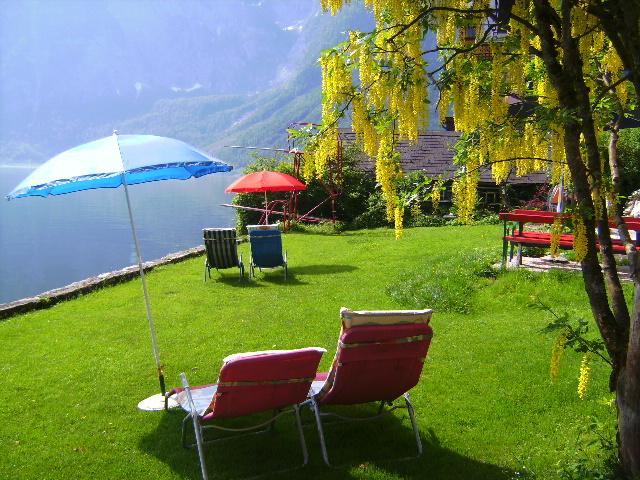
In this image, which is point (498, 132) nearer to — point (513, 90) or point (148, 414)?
point (513, 90)

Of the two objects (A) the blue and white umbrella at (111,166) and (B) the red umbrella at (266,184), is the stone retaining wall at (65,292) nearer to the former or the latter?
(B) the red umbrella at (266,184)

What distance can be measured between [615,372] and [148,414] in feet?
10.9

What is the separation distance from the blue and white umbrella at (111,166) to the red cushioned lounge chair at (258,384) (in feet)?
4.35

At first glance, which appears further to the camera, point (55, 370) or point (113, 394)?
point (55, 370)

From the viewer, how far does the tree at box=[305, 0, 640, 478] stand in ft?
9.78

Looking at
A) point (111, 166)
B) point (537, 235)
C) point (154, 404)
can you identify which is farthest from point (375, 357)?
point (537, 235)

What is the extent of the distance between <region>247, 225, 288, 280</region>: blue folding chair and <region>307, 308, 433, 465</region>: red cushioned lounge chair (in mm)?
6451

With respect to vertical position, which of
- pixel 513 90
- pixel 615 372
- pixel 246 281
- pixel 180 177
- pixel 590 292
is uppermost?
pixel 513 90

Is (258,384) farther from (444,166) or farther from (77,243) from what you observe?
(77,243)

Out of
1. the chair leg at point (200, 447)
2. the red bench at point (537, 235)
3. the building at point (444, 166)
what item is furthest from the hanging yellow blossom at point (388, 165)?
the building at point (444, 166)

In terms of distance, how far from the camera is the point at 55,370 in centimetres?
596

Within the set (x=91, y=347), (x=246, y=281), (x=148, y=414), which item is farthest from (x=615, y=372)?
(x=246, y=281)

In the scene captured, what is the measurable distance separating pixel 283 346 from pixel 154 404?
1.83 meters

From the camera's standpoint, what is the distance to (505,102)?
4.32m
